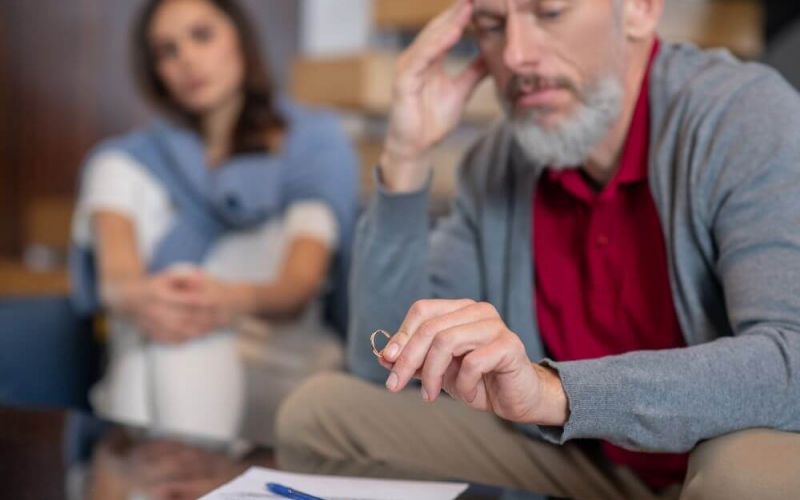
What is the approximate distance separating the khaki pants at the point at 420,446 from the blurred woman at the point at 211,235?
53cm

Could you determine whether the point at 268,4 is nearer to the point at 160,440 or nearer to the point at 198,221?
the point at 198,221

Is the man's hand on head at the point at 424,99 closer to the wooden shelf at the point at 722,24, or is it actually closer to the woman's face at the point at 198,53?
the woman's face at the point at 198,53

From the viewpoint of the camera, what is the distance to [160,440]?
113 cm

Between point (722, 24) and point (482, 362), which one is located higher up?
point (722, 24)

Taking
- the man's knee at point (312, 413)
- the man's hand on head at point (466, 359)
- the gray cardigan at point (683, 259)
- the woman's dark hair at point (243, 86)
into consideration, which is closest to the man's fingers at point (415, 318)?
the man's hand on head at point (466, 359)

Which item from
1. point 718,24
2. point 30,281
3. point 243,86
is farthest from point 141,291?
point 30,281

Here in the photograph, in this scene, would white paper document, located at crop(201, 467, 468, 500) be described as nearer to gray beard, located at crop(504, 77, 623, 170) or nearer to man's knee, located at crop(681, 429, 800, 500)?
man's knee, located at crop(681, 429, 800, 500)

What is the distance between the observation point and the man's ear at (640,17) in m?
1.16

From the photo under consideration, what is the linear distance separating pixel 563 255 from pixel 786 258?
0.31 meters

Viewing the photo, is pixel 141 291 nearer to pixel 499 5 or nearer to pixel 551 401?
pixel 499 5

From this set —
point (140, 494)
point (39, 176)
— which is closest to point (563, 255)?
point (140, 494)

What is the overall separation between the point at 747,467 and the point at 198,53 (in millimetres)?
1411

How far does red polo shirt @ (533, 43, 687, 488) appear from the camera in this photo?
3.51 ft

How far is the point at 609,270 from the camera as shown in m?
1.12
